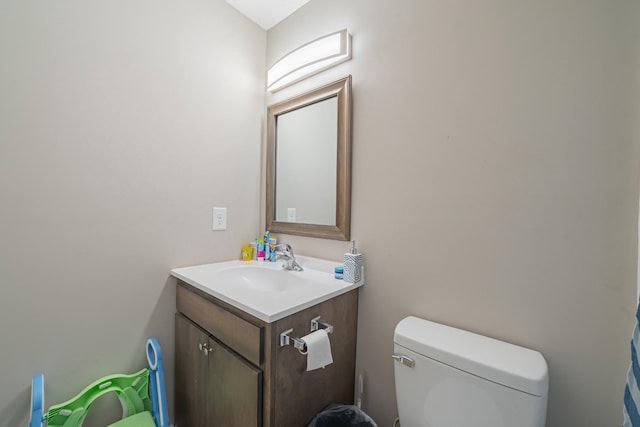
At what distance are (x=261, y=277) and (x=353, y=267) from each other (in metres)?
0.55

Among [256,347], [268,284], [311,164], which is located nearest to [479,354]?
[256,347]

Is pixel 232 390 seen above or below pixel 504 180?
below

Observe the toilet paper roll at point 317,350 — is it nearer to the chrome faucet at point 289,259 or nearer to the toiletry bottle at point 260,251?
the chrome faucet at point 289,259

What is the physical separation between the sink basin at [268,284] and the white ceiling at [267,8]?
1467 mm

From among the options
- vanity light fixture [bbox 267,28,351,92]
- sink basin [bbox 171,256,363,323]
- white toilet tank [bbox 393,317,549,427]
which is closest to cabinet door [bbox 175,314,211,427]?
sink basin [bbox 171,256,363,323]

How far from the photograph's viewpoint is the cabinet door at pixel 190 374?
1.11 meters

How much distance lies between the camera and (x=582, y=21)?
2.50 ft

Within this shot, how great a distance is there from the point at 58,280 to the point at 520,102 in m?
1.83

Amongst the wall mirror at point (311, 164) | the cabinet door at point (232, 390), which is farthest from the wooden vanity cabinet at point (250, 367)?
the wall mirror at point (311, 164)

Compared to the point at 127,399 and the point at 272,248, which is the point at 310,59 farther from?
the point at 127,399

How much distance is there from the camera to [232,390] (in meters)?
0.95

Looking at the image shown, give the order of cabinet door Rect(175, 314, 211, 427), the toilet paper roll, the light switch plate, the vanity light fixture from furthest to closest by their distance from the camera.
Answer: the light switch plate, the vanity light fixture, cabinet door Rect(175, 314, 211, 427), the toilet paper roll

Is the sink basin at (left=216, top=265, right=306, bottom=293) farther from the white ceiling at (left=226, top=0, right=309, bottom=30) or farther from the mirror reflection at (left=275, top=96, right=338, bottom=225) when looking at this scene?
the white ceiling at (left=226, top=0, right=309, bottom=30)

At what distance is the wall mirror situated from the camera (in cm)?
127
